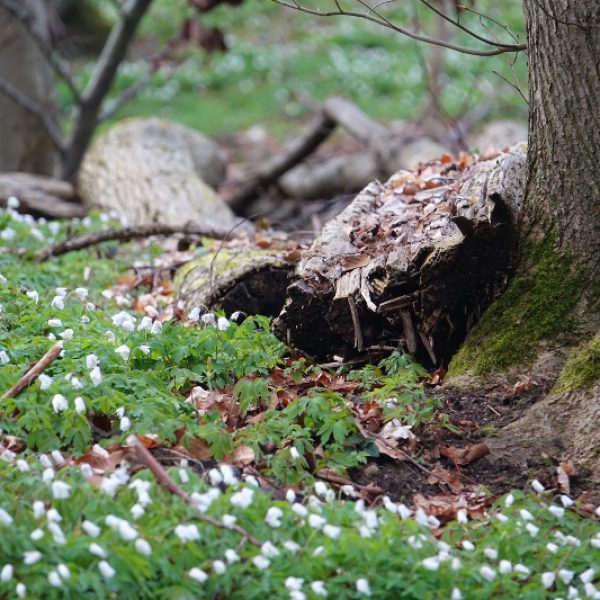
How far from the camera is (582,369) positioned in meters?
4.18

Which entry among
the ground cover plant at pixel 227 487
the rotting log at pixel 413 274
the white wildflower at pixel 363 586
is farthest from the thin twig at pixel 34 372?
the white wildflower at pixel 363 586

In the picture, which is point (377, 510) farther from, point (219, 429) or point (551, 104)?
point (551, 104)

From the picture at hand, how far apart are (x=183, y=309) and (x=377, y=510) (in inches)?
100

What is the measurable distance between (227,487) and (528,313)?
189cm

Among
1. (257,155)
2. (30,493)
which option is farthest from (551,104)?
(257,155)

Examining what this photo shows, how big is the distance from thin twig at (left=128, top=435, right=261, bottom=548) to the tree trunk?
8249mm

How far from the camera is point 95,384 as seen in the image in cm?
382

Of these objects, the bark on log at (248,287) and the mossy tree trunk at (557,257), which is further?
the bark on log at (248,287)

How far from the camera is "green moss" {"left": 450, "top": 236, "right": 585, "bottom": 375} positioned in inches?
173

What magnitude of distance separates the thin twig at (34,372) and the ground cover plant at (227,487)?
0.05 metres

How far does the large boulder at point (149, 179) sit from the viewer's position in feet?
27.2

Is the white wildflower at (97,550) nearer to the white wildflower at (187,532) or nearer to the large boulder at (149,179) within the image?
the white wildflower at (187,532)

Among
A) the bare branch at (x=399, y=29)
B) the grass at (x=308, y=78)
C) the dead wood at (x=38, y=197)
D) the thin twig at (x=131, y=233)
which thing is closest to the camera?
the bare branch at (x=399, y=29)

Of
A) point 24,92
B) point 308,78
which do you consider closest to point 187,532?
point 24,92
